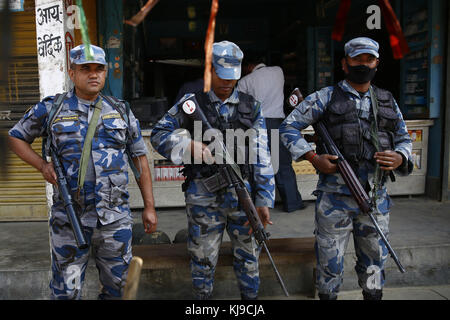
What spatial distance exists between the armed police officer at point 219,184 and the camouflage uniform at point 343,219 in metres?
0.38

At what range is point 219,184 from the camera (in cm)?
259

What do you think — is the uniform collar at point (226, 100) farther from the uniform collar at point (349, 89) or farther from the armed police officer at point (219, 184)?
the uniform collar at point (349, 89)

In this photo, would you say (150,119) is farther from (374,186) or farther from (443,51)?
(443,51)

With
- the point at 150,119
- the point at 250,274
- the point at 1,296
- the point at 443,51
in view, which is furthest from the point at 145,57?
the point at 250,274

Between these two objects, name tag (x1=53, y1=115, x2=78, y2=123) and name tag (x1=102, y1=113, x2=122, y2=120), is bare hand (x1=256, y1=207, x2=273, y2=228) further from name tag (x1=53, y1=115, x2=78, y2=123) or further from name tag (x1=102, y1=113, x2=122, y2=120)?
name tag (x1=53, y1=115, x2=78, y2=123)

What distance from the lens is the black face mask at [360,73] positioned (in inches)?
105

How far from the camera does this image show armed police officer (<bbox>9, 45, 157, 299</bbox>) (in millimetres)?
2303

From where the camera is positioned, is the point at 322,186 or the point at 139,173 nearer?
the point at 139,173

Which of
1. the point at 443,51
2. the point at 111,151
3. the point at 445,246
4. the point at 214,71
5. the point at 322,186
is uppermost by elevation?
the point at 443,51

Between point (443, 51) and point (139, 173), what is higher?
point (443, 51)

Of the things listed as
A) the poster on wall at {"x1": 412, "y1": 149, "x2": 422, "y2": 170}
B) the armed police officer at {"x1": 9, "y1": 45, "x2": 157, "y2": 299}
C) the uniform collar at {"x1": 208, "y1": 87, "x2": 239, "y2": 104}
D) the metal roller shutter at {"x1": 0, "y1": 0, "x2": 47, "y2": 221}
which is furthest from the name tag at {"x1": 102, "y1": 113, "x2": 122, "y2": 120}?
the poster on wall at {"x1": 412, "y1": 149, "x2": 422, "y2": 170}

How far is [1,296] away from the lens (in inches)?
131

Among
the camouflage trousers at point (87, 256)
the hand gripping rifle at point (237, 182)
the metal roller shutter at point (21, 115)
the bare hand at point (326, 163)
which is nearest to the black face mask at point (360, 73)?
the bare hand at point (326, 163)

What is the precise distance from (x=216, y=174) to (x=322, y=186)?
79 cm
